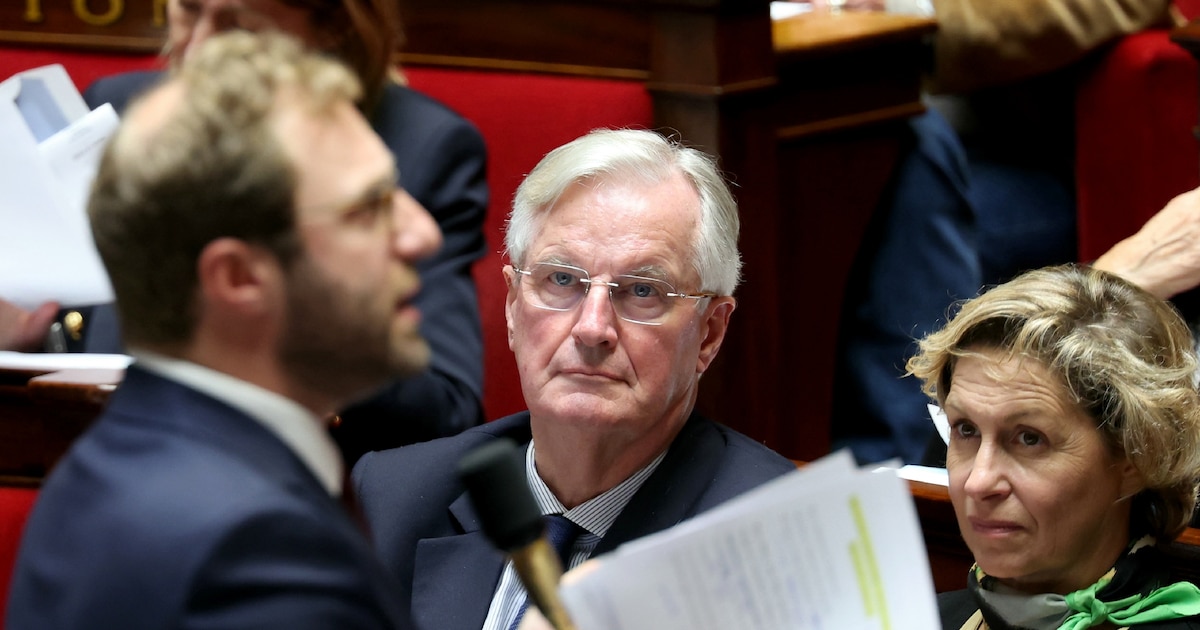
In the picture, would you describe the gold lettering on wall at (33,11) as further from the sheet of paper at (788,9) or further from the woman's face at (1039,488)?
the woman's face at (1039,488)

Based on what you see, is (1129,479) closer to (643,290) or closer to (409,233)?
(643,290)

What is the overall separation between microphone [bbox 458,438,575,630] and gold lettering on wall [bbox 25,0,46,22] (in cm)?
216

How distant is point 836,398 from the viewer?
299 centimetres

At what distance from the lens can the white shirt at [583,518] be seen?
1690mm

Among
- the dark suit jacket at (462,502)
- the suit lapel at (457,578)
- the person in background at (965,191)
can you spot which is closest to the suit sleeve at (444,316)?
the dark suit jacket at (462,502)

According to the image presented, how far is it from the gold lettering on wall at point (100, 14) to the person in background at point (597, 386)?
4.19 ft

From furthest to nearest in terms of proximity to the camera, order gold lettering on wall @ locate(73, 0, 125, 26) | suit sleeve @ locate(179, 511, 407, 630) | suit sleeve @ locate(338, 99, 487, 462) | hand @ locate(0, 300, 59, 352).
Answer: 1. gold lettering on wall @ locate(73, 0, 125, 26)
2. hand @ locate(0, 300, 59, 352)
3. suit sleeve @ locate(338, 99, 487, 462)
4. suit sleeve @ locate(179, 511, 407, 630)

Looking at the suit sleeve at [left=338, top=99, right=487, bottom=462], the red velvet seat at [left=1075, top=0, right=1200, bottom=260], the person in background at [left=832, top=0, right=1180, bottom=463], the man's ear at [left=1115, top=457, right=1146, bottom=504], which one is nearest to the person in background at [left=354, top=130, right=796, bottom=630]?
the suit sleeve at [left=338, top=99, right=487, bottom=462]

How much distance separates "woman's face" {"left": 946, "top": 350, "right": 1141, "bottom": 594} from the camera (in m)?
1.58

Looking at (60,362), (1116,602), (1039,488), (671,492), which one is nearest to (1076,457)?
(1039,488)

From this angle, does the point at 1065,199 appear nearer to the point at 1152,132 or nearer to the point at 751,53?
the point at 1152,132

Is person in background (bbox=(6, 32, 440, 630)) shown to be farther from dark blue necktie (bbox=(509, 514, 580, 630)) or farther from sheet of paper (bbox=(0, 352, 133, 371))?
sheet of paper (bbox=(0, 352, 133, 371))

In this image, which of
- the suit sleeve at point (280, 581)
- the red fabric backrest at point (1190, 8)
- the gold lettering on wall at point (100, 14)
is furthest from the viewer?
the red fabric backrest at point (1190, 8)

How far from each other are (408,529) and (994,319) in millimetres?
719
